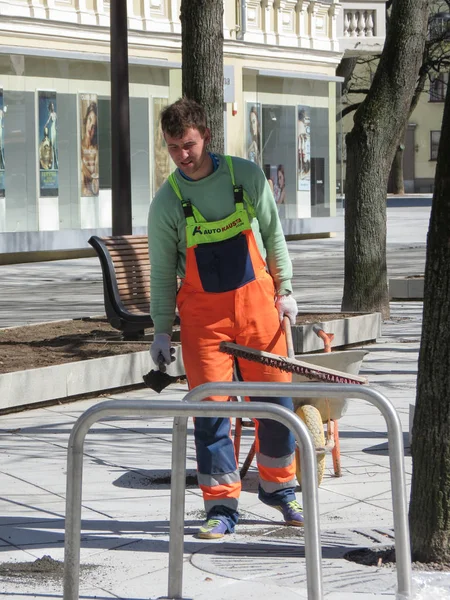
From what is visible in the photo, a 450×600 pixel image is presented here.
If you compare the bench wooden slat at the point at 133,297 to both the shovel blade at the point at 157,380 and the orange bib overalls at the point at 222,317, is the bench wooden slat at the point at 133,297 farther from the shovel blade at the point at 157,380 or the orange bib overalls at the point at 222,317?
the orange bib overalls at the point at 222,317

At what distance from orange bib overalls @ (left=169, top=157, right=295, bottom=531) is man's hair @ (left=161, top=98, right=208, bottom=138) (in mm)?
232


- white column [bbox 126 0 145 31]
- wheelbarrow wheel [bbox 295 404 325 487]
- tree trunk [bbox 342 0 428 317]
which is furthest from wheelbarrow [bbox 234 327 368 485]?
white column [bbox 126 0 145 31]

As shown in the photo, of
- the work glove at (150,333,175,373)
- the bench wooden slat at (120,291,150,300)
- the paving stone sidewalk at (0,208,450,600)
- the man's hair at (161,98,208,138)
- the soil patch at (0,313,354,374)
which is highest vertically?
the man's hair at (161,98,208,138)

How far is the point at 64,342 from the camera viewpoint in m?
10.8

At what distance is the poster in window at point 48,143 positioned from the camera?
961 inches

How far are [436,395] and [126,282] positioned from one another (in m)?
6.02

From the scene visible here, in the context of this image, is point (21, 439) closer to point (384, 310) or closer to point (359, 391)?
point (359, 391)

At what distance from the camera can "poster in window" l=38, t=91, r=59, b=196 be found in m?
24.4

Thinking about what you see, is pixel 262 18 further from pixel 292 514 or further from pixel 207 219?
pixel 292 514

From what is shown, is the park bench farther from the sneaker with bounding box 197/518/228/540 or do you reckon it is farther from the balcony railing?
the balcony railing

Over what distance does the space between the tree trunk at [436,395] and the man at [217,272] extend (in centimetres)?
80

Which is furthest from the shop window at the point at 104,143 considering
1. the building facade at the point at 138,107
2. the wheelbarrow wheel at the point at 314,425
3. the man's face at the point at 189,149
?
the man's face at the point at 189,149

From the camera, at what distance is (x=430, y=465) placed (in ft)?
16.1

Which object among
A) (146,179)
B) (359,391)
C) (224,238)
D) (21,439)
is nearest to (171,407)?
(359,391)
